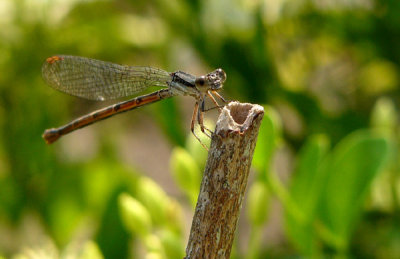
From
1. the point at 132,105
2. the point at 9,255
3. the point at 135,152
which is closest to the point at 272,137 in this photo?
the point at 132,105

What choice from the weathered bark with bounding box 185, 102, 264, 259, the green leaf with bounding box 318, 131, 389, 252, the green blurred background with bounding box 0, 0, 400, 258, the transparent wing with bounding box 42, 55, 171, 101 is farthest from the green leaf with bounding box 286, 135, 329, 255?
→ the transparent wing with bounding box 42, 55, 171, 101

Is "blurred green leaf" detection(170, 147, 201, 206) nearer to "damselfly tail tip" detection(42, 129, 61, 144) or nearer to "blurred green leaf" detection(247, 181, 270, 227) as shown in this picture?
"blurred green leaf" detection(247, 181, 270, 227)

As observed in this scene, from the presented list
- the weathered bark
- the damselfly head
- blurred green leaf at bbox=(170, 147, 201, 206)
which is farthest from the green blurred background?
the weathered bark

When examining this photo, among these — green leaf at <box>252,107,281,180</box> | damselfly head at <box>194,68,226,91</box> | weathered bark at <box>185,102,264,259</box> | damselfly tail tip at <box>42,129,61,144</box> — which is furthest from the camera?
damselfly tail tip at <box>42,129,61,144</box>

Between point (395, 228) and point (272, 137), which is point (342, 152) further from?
point (395, 228)

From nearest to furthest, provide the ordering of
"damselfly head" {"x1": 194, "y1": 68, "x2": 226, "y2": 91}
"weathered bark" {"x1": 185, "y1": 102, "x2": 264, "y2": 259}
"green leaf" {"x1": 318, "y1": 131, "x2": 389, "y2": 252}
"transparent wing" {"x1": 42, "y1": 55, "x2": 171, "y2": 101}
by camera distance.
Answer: "weathered bark" {"x1": 185, "y1": 102, "x2": 264, "y2": 259} < "green leaf" {"x1": 318, "y1": 131, "x2": 389, "y2": 252} < "damselfly head" {"x1": 194, "y1": 68, "x2": 226, "y2": 91} < "transparent wing" {"x1": 42, "y1": 55, "x2": 171, "y2": 101}

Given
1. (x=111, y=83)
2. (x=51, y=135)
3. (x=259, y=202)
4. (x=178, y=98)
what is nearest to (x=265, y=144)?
(x=259, y=202)

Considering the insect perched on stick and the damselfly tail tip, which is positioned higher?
the insect perched on stick

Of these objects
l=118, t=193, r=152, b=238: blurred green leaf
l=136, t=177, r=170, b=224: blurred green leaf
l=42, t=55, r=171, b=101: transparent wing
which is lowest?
l=118, t=193, r=152, b=238: blurred green leaf

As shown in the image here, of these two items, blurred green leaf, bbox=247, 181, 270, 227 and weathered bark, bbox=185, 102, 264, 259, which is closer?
weathered bark, bbox=185, 102, 264, 259
